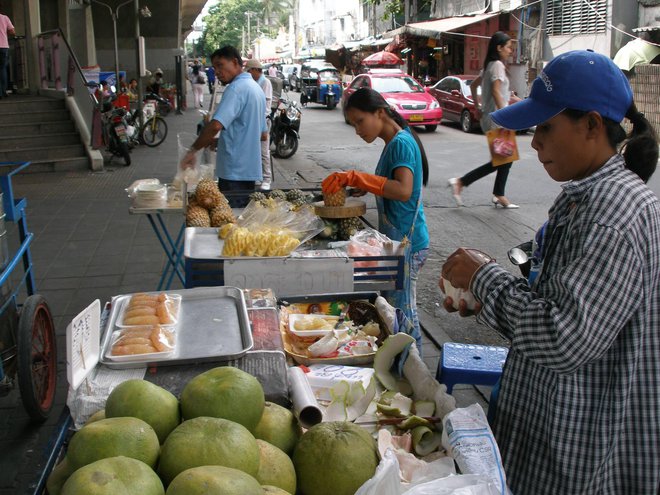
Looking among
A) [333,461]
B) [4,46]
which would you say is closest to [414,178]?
[333,461]

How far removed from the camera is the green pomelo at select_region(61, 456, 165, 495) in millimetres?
1303

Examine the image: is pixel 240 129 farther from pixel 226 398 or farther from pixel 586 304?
pixel 586 304

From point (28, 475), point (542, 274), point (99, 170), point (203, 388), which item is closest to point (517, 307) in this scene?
point (542, 274)

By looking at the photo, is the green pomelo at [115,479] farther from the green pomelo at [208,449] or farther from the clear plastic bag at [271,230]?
the clear plastic bag at [271,230]

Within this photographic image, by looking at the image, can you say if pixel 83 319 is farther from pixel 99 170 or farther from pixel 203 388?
pixel 99 170

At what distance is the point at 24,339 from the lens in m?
3.44

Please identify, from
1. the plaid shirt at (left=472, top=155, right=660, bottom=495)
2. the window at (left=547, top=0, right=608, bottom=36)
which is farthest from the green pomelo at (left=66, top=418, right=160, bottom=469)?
the window at (left=547, top=0, right=608, bottom=36)

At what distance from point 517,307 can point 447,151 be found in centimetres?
1373

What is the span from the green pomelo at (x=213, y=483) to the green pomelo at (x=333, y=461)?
10.5 inches

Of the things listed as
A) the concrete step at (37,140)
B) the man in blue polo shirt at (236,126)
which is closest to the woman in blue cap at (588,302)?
the man in blue polo shirt at (236,126)

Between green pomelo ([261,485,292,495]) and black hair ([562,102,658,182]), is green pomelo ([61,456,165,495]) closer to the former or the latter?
green pomelo ([261,485,292,495])

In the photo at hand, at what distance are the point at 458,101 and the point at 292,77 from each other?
76.9 ft

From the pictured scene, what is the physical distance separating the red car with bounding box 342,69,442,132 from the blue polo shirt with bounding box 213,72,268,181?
1255 cm

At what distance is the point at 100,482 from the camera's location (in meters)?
1.31
